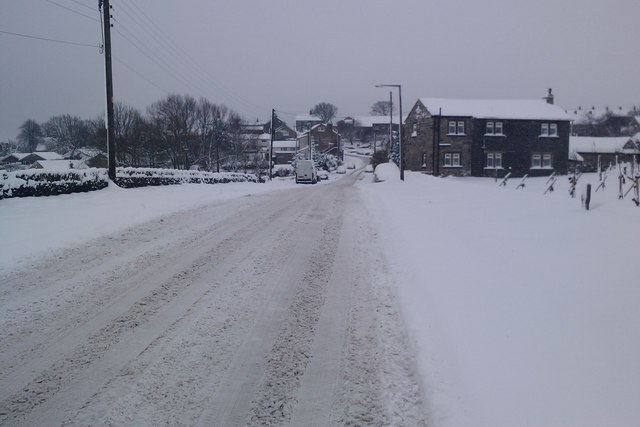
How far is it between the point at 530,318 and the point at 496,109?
50.3 m

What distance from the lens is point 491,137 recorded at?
49812mm

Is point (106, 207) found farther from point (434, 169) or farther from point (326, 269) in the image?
point (434, 169)

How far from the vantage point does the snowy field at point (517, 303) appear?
142 inches

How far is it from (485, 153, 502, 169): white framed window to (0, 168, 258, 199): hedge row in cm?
3564

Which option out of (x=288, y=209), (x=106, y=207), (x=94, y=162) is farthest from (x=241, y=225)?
(x=94, y=162)

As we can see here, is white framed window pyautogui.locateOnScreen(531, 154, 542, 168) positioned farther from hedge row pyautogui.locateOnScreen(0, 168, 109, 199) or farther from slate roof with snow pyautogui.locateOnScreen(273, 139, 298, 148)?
slate roof with snow pyautogui.locateOnScreen(273, 139, 298, 148)

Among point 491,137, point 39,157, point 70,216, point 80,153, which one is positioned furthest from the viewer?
point 39,157

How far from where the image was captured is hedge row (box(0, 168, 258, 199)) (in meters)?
15.1

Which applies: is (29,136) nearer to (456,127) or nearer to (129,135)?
(129,135)

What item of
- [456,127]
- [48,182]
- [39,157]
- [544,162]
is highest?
[456,127]

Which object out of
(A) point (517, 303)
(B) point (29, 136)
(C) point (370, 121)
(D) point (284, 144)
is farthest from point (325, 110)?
(A) point (517, 303)

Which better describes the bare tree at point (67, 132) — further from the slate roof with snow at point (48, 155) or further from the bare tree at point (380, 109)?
the bare tree at point (380, 109)

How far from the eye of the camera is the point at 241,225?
12.3 meters

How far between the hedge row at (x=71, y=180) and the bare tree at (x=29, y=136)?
90.9m
